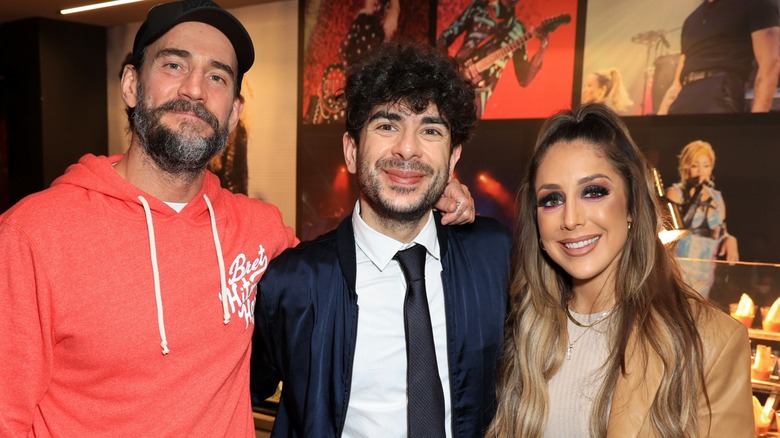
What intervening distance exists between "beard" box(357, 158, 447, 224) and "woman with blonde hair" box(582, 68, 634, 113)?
2439 millimetres

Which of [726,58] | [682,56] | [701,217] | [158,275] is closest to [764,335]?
[701,217]

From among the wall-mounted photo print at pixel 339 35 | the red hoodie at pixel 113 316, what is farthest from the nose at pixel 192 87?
the wall-mounted photo print at pixel 339 35

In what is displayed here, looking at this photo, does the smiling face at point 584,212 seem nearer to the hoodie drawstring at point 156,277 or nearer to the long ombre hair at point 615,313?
the long ombre hair at point 615,313

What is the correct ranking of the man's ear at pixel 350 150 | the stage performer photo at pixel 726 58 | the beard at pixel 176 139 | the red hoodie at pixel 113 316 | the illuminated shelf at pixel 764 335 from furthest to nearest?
the stage performer photo at pixel 726 58, the illuminated shelf at pixel 764 335, the man's ear at pixel 350 150, the beard at pixel 176 139, the red hoodie at pixel 113 316

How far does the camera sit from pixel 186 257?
5.38ft

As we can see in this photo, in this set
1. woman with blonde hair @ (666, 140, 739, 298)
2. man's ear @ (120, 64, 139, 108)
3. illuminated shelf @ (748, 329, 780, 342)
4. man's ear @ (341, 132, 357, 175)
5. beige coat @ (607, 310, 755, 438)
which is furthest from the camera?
woman with blonde hair @ (666, 140, 739, 298)

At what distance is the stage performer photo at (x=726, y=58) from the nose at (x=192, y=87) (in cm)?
303

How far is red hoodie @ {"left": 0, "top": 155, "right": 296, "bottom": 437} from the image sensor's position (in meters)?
1.41

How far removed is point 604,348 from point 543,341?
0.17 m

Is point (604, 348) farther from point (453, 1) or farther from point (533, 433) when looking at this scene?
point (453, 1)

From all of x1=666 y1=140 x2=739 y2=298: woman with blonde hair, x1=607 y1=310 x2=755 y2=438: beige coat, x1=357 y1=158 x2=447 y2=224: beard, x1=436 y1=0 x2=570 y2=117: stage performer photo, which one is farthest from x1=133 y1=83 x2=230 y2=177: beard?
x1=666 y1=140 x2=739 y2=298: woman with blonde hair

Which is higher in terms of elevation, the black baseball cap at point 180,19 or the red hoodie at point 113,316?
the black baseball cap at point 180,19

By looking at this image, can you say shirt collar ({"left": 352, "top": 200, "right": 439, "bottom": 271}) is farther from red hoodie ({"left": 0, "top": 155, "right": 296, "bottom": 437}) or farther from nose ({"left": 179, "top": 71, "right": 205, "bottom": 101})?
nose ({"left": 179, "top": 71, "right": 205, "bottom": 101})

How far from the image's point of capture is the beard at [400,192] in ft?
5.90
